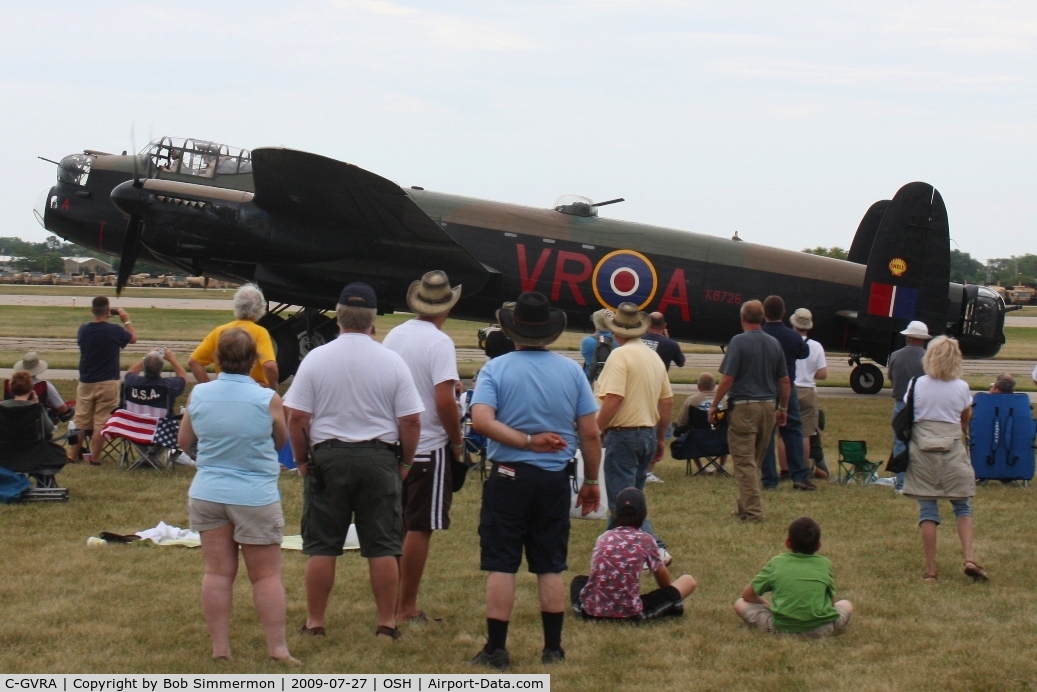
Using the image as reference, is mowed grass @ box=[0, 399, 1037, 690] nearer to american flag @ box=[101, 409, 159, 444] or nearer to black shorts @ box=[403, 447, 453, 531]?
black shorts @ box=[403, 447, 453, 531]

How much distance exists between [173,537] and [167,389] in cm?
346

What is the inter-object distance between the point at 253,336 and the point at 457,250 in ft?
34.7

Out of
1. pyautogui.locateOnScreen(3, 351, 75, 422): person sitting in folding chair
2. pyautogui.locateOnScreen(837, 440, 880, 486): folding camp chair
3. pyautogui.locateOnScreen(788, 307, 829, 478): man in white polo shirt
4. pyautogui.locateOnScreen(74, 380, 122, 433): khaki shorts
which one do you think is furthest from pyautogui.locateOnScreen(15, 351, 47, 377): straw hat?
pyautogui.locateOnScreen(837, 440, 880, 486): folding camp chair

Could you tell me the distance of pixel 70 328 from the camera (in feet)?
117

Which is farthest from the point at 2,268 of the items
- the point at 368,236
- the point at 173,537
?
the point at 173,537

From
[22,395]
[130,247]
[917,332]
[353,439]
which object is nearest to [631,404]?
[353,439]

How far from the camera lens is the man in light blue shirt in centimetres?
586

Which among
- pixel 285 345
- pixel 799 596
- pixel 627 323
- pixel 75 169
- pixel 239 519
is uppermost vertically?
pixel 75 169

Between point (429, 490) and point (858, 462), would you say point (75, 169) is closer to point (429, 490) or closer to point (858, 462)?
point (858, 462)

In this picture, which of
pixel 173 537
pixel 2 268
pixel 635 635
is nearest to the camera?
pixel 635 635

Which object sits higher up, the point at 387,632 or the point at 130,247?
the point at 130,247

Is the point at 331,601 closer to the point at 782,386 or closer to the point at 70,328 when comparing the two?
the point at 782,386

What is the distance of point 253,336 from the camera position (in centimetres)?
→ 802

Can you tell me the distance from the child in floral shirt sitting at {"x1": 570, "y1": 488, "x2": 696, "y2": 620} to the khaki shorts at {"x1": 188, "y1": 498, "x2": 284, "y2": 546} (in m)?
1.98
